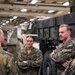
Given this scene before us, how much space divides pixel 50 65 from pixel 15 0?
616 centimetres

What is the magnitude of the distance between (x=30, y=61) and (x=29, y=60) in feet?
0.23

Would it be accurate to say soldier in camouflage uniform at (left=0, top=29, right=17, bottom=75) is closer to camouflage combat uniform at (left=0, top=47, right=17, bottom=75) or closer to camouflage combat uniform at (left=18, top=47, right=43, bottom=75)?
camouflage combat uniform at (left=0, top=47, right=17, bottom=75)

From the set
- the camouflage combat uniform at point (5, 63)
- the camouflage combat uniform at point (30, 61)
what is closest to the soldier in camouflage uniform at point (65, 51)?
the camouflage combat uniform at point (5, 63)

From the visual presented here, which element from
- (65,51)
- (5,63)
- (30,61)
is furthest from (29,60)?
(5,63)

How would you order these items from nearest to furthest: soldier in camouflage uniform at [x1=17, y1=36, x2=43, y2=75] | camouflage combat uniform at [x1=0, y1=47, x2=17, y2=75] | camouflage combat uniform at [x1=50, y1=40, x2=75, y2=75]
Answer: camouflage combat uniform at [x1=0, y1=47, x2=17, y2=75], camouflage combat uniform at [x1=50, y1=40, x2=75, y2=75], soldier in camouflage uniform at [x1=17, y1=36, x2=43, y2=75]

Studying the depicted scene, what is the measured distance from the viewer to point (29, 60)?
4.69 meters

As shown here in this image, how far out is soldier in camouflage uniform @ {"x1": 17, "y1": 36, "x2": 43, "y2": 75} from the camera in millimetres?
4609

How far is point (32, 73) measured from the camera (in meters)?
4.65

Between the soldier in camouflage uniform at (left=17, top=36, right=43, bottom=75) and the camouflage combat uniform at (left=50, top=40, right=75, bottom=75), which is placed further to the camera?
the soldier in camouflage uniform at (left=17, top=36, right=43, bottom=75)

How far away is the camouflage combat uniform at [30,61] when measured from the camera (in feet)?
15.1

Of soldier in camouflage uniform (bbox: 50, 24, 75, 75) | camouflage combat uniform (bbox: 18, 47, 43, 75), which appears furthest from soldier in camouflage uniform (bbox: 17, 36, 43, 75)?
soldier in camouflage uniform (bbox: 50, 24, 75, 75)

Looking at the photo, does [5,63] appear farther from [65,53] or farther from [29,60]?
[29,60]

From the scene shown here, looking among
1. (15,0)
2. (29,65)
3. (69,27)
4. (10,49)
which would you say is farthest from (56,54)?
(15,0)

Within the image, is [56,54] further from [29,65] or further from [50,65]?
[29,65]
